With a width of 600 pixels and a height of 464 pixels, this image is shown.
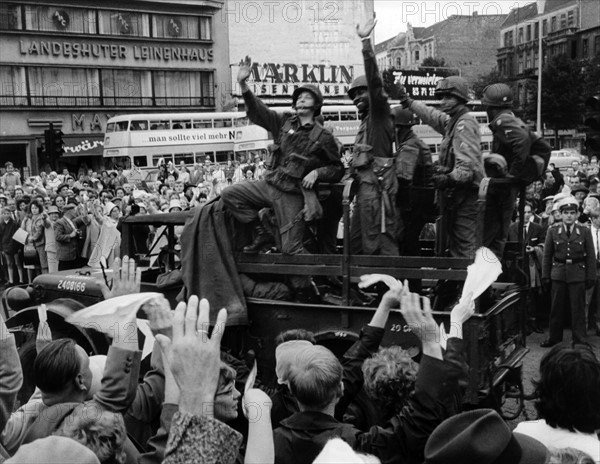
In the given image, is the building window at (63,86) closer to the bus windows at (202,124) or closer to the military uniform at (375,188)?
the bus windows at (202,124)

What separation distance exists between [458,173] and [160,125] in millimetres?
38175

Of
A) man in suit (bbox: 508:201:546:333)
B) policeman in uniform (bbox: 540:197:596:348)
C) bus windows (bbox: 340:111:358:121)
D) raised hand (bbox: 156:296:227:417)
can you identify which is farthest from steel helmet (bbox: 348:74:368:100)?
bus windows (bbox: 340:111:358:121)

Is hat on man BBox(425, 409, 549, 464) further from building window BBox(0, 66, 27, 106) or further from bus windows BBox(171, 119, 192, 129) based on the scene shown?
building window BBox(0, 66, 27, 106)

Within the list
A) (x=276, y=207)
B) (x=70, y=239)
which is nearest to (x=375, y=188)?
(x=276, y=207)

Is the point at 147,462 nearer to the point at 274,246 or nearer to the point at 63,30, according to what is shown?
the point at 274,246

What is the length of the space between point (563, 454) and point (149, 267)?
6219 millimetres

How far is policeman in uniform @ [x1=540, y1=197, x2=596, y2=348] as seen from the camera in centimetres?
1045

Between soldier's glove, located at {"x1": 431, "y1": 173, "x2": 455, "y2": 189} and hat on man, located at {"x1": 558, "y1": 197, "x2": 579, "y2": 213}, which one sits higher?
soldier's glove, located at {"x1": 431, "y1": 173, "x2": 455, "y2": 189}

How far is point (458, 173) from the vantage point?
22.2 ft

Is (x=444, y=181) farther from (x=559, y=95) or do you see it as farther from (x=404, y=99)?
(x=559, y=95)

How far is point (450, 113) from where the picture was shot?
7289 millimetres

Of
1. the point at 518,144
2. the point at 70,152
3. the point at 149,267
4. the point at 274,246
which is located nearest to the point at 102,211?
the point at 149,267

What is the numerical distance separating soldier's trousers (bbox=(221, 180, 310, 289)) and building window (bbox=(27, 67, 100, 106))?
44955mm

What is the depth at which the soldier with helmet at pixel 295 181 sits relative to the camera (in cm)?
718
